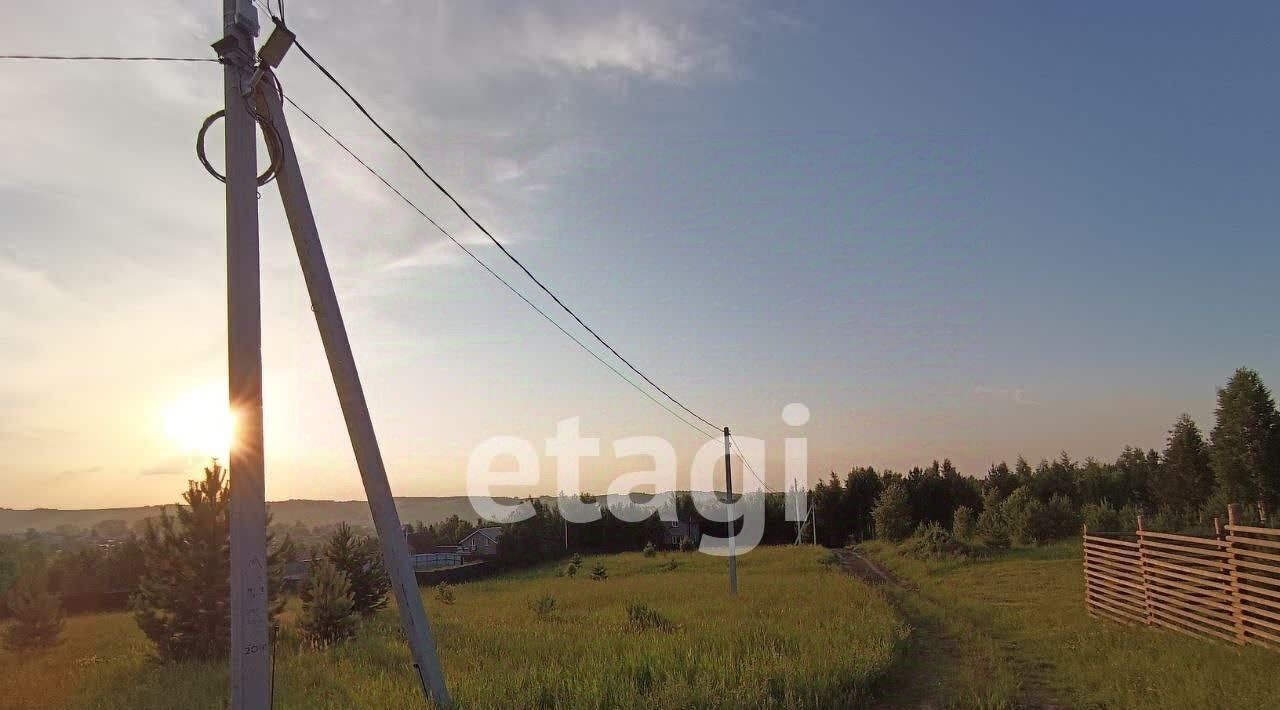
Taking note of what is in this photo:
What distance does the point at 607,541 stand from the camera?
7456 cm

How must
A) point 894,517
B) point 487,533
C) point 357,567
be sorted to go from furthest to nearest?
1. point 487,533
2. point 894,517
3. point 357,567

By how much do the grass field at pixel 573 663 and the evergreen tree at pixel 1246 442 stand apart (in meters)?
46.0

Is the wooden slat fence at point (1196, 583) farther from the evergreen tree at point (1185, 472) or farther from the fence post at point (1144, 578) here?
the evergreen tree at point (1185, 472)

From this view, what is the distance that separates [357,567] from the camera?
83.2ft

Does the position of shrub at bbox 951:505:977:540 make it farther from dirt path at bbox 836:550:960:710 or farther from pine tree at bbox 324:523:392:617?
pine tree at bbox 324:523:392:617

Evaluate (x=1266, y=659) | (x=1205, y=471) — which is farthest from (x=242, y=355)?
(x=1205, y=471)

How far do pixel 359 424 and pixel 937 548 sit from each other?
36.5 metres

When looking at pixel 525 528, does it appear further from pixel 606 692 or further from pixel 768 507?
pixel 606 692

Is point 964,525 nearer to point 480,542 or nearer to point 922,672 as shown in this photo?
point 922,672

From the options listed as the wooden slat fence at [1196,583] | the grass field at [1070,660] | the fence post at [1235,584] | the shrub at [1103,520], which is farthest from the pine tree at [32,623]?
the shrub at [1103,520]

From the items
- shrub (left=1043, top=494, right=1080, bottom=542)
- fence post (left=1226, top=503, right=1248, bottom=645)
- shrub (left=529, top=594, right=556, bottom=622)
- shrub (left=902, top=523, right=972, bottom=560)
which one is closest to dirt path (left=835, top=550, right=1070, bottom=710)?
fence post (left=1226, top=503, right=1248, bottom=645)

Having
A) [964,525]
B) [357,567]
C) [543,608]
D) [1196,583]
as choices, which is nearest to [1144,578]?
[1196,583]

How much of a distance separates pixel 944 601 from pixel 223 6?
22.9m

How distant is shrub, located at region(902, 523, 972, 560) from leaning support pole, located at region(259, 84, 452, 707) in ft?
108
